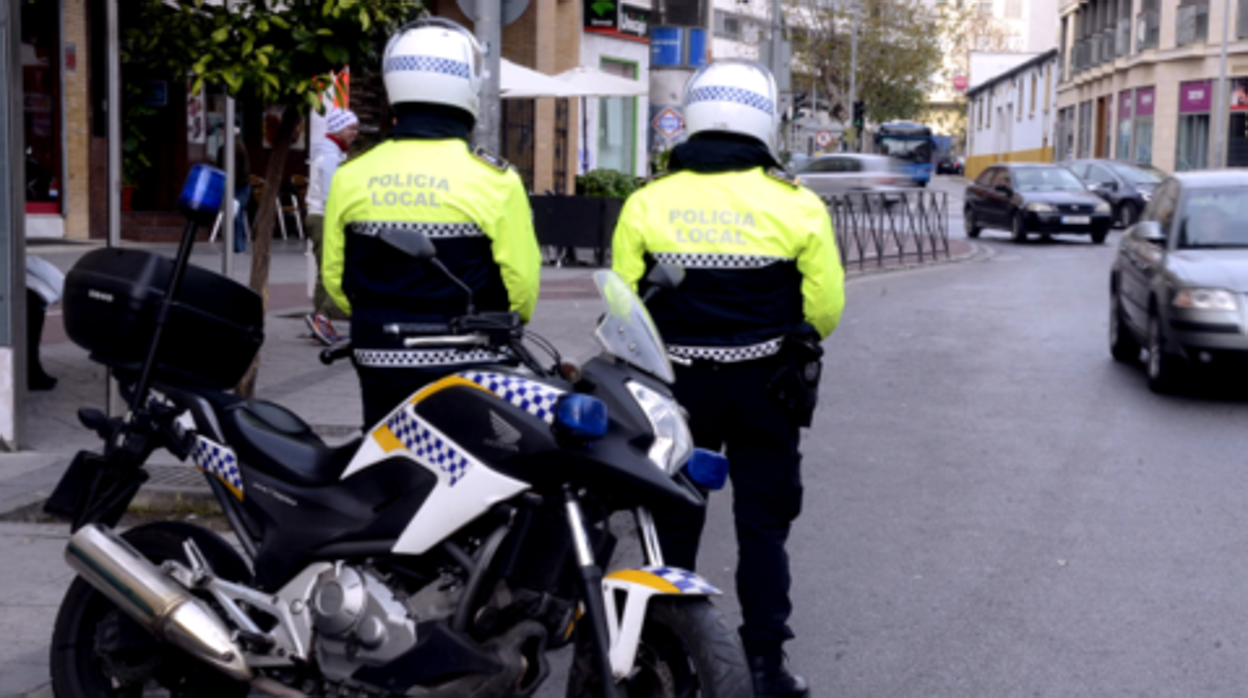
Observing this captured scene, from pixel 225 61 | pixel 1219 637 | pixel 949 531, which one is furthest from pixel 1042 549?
pixel 225 61

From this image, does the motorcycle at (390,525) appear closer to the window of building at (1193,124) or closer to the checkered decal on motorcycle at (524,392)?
the checkered decal on motorcycle at (524,392)

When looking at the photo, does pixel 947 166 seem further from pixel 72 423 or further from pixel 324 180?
pixel 72 423

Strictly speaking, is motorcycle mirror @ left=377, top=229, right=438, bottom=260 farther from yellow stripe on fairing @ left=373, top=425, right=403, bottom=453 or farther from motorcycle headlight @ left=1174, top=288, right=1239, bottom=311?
motorcycle headlight @ left=1174, top=288, right=1239, bottom=311

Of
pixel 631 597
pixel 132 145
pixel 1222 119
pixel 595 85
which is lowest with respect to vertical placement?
pixel 631 597

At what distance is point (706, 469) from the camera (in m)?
3.84

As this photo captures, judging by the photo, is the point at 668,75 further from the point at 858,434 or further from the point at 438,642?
the point at 438,642

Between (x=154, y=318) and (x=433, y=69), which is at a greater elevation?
(x=433, y=69)

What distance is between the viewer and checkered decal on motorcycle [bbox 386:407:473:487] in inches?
149

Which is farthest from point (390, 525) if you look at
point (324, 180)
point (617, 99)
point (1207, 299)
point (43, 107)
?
point (617, 99)

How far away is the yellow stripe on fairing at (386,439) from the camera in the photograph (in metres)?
3.95

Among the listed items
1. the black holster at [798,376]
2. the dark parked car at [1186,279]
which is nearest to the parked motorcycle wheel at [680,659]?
the black holster at [798,376]

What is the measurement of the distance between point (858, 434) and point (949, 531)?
2.53m

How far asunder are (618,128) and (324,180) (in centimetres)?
2361

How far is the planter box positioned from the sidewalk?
2255 millimetres
